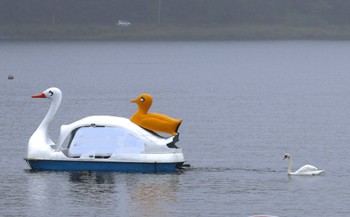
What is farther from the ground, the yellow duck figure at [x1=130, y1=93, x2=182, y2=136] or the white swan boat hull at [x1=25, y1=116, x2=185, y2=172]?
the yellow duck figure at [x1=130, y1=93, x2=182, y2=136]

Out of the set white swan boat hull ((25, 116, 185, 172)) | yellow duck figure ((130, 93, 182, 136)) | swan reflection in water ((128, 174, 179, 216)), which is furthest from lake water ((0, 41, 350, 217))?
yellow duck figure ((130, 93, 182, 136))

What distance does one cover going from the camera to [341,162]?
65500mm

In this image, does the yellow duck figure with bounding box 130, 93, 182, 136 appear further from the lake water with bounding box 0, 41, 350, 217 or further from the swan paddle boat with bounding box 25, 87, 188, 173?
the lake water with bounding box 0, 41, 350, 217

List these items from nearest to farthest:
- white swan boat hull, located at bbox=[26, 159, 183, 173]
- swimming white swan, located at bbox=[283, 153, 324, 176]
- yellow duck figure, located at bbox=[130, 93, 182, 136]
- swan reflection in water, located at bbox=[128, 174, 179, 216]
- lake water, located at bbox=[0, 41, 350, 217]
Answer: swan reflection in water, located at bbox=[128, 174, 179, 216]
lake water, located at bbox=[0, 41, 350, 217]
white swan boat hull, located at bbox=[26, 159, 183, 173]
yellow duck figure, located at bbox=[130, 93, 182, 136]
swimming white swan, located at bbox=[283, 153, 324, 176]

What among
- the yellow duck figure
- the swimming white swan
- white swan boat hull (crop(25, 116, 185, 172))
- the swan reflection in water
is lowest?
the swan reflection in water

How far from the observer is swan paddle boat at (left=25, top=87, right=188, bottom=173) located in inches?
2318

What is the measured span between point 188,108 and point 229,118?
1067 cm

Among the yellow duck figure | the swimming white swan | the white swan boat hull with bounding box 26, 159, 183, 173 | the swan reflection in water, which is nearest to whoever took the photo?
the swan reflection in water

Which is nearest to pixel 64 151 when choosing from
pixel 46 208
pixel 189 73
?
pixel 46 208

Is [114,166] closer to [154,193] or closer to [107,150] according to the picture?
[107,150]

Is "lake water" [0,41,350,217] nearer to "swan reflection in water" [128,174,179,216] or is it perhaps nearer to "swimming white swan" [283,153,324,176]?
"swan reflection in water" [128,174,179,216]

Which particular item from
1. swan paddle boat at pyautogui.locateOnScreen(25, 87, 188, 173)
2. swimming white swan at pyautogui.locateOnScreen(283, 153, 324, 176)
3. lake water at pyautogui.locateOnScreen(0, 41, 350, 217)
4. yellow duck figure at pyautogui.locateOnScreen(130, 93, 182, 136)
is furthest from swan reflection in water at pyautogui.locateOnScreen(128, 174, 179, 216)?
swimming white swan at pyautogui.locateOnScreen(283, 153, 324, 176)

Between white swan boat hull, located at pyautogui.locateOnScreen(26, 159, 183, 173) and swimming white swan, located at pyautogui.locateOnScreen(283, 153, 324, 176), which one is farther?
swimming white swan, located at pyautogui.locateOnScreen(283, 153, 324, 176)

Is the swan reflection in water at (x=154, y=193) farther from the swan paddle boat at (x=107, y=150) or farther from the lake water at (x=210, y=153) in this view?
the swan paddle boat at (x=107, y=150)
